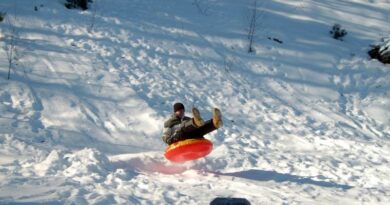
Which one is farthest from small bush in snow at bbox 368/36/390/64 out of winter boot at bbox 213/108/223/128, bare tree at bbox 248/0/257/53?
winter boot at bbox 213/108/223/128

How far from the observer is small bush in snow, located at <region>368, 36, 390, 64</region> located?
1266 centimetres

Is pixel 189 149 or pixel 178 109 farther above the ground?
pixel 178 109

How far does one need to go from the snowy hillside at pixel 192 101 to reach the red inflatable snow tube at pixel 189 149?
26cm

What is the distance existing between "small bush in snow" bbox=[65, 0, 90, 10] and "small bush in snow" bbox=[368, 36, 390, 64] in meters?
7.41

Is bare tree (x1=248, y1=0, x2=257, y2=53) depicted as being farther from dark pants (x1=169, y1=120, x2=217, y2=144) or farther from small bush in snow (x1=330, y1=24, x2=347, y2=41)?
dark pants (x1=169, y1=120, x2=217, y2=144)

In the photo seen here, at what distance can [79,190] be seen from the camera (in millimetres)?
5723

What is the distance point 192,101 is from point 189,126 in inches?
112

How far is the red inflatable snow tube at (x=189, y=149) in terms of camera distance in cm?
734

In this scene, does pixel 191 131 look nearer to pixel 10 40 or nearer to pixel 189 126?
pixel 189 126

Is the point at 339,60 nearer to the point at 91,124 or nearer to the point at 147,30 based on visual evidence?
the point at 147,30

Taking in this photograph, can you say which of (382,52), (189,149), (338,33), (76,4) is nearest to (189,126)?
(189,149)

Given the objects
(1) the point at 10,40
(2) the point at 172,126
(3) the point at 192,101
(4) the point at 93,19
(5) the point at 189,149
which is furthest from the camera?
(4) the point at 93,19

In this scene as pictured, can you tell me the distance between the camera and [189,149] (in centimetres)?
736

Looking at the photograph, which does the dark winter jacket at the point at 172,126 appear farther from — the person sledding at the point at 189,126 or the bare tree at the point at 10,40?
the bare tree at the point at 10,40
